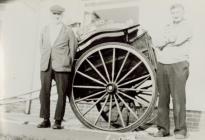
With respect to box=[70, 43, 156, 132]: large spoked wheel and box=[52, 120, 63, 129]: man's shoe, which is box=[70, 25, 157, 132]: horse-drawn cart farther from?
box=[52, 120, 63, 129]: man's shoe

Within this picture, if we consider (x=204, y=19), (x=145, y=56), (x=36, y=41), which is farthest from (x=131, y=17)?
(x=36, y=41)

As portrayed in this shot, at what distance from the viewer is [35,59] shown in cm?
456

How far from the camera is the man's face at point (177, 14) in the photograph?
376cm

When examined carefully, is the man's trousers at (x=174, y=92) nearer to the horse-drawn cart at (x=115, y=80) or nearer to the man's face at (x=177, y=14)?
the horse-drawn cart at (x=115, y=80)

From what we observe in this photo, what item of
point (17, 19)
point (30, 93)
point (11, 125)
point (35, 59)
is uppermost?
point (17, 19)

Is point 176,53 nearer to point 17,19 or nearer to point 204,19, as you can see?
point 204,19

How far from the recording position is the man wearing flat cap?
4262mm

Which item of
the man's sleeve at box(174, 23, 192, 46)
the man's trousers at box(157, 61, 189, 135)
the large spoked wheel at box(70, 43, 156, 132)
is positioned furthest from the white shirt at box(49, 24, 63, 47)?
the man's sleeve at box(174, 23, 192, 46)

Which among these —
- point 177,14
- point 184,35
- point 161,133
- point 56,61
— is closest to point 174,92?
point 161,133

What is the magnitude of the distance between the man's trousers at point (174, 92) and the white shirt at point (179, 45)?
0.05 metres

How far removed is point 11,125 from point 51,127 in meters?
0.50

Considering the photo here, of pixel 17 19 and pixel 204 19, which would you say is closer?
pixel 204 19

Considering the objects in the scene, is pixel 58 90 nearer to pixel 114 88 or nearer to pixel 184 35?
pixel 114 88

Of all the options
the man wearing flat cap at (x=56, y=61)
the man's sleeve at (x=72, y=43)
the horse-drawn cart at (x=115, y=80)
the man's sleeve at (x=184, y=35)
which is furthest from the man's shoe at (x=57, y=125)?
the man's sleeve at (x=184, y=35)
